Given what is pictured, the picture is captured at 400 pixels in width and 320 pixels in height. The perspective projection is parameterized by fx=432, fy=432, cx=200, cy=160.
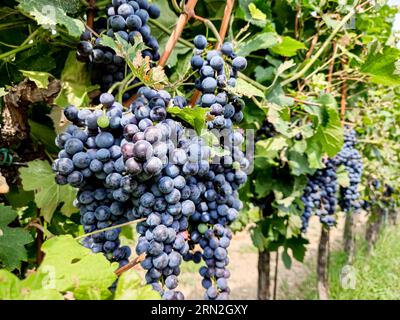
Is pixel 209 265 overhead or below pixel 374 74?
below

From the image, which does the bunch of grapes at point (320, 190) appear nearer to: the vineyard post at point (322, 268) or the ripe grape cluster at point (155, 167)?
the ripe grape cluster at point (155, 167)

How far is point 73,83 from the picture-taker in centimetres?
145

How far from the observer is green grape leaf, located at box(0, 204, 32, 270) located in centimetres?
128

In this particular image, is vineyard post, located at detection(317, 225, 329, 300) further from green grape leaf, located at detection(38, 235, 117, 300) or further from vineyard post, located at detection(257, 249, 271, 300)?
green grape leaf, located at detection(38, 235, 117, 300)

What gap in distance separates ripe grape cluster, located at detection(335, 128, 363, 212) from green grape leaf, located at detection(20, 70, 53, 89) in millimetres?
2132

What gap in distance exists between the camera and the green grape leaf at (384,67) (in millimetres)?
1851

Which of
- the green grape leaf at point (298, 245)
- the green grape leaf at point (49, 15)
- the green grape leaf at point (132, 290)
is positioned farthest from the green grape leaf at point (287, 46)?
the green grape leaf at point (298, 245)

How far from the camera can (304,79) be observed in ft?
7.73

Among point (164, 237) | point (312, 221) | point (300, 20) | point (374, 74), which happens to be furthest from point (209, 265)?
point (312, 221)

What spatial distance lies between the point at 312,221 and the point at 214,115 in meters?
11.0

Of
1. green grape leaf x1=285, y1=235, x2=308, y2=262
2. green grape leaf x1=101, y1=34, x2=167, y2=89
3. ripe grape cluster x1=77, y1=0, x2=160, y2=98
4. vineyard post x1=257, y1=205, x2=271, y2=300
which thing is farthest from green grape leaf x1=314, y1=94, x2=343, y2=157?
vineyard post x1=257, y1=205, x2=271, y2=300

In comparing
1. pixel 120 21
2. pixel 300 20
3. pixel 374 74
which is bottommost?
pixel 120 21

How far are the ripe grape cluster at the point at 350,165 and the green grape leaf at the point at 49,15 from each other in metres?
2.17

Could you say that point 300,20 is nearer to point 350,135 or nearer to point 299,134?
point 299,134
